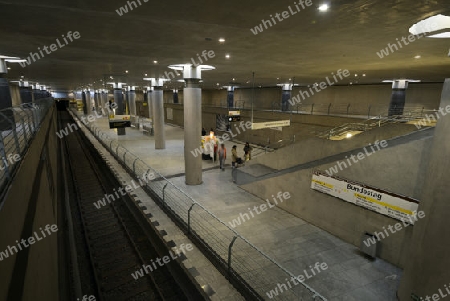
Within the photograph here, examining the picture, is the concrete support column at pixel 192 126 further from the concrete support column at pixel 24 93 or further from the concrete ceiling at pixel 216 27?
the concrete support column at pixel 24 93

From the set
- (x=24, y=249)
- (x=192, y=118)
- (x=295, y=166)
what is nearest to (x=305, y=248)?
(x=295, y=166)

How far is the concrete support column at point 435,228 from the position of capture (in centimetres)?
436

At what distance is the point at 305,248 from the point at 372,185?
2556 mm

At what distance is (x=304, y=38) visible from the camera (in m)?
5.99

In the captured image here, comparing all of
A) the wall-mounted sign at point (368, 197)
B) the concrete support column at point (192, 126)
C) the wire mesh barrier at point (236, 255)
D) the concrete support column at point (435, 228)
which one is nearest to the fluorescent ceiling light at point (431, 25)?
the concrete support column at point (435, 228)

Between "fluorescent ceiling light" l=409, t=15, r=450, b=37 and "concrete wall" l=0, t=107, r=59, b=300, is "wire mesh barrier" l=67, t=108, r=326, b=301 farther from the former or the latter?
"fluorescent ceiling light" l=409, t=15, r=450, b=37

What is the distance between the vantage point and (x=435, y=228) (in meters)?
4.50

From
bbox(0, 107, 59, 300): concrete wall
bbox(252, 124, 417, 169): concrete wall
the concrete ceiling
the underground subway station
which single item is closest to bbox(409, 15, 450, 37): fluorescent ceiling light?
the underground subway station

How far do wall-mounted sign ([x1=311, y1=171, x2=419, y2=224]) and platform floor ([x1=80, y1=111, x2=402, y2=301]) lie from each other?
1.36 metres

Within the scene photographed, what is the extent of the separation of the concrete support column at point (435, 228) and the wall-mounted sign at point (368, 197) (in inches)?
50.8

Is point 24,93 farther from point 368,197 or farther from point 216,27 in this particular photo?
point 368,197

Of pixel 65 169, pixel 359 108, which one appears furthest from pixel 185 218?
pixel 359 108

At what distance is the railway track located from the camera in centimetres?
629

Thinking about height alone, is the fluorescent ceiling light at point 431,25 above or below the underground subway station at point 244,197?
above
